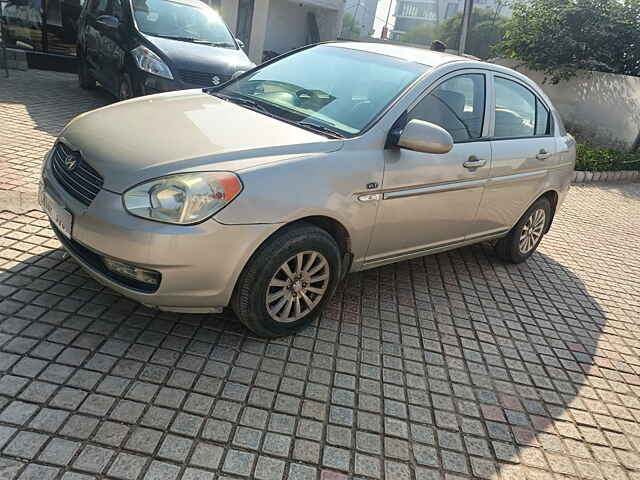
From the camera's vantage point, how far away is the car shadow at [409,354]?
2.82 meters

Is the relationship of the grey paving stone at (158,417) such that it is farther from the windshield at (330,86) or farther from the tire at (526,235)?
the tire at (526,235)

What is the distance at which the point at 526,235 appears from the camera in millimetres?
5211

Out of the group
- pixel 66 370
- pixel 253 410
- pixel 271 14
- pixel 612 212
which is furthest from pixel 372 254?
pixel 271 14

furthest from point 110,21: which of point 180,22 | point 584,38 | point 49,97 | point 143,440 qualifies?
point 584,38

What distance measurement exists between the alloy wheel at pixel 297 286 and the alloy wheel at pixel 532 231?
8.85ft

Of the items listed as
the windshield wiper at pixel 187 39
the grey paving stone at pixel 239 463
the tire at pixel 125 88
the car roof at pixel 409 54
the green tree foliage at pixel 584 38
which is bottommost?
the grey paving stone at pixel 239 463

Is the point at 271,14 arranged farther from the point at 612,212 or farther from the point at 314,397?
the point at 314,397

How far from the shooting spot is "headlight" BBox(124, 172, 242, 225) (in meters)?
2.64

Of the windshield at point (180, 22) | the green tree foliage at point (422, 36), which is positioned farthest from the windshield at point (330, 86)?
the green tree foliage at point (422, 36)

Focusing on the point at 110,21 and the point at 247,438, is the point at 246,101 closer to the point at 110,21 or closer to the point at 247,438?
the point at 247,438

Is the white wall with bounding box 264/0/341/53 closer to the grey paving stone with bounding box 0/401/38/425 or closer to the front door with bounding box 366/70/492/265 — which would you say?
the front door with bounding box 366/70/492/265

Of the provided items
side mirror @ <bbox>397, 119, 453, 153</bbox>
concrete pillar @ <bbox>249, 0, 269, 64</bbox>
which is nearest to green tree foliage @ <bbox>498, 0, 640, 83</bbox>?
concrete pillar @ <bbox>249, 0, 269, 64</bbox>

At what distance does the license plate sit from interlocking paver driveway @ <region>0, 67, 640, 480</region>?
1.62ft

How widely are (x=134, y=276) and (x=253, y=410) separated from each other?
0.92m
